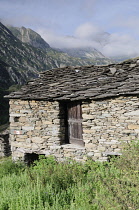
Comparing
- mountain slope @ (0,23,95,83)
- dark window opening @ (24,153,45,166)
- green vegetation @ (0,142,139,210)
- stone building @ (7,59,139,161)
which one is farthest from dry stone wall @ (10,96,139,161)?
mountain slope @ (0,23,95,83)

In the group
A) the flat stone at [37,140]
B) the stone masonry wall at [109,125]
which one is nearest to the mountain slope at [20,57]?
the flat stone at [37,140]

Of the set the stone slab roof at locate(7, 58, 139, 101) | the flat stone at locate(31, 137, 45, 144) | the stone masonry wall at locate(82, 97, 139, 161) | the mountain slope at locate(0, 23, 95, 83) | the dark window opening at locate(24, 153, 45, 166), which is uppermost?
the mountain slope at locate(0, 23, 95, 83)

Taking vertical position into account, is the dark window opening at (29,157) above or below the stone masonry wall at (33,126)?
below

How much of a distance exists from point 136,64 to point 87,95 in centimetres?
227

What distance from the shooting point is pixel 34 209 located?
10.2 ft

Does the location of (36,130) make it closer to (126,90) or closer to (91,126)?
(91,126)

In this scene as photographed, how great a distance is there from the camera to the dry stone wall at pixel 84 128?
5.37 metres

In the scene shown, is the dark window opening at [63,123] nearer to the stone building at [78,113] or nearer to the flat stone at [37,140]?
the stone building at [78,113]

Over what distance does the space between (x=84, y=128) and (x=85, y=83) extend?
1.56 metres

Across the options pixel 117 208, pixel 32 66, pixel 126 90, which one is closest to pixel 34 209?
pixel 117 208

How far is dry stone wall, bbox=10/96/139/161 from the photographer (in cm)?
537

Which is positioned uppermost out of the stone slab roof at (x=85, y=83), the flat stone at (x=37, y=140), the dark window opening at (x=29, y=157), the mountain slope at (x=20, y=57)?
the mountain slope at (x=20, y=57)

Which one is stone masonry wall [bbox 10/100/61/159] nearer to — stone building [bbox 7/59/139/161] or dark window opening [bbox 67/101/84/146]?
stone building [bbox 7/59/139/161]

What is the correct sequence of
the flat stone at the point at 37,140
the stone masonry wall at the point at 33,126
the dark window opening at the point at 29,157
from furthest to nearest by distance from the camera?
1. the dark window opening at the point at 29,157
2. the flat stone at the point at 37,140
3. the stone masonry wall at the point at 33,126
